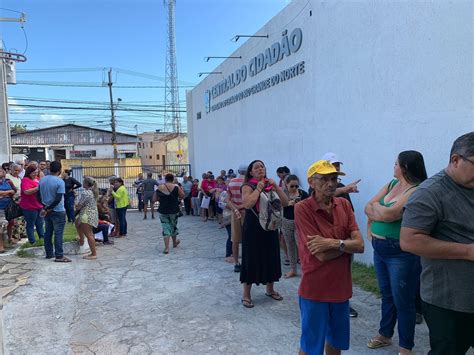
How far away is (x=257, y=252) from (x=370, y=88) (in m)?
3.25

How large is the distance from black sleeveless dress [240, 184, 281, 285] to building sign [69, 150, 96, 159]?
152 ft

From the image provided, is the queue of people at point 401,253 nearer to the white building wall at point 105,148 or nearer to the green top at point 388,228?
the green top at point 388,228

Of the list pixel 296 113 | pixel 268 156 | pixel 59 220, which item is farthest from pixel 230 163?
pixel 59 220

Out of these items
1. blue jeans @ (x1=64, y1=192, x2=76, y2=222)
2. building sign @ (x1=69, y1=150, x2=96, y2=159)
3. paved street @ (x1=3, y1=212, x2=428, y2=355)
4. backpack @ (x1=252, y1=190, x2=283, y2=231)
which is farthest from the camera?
A: building sign @ (x1=69, y1=150, x2=96, y2=159)

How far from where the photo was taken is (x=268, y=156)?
10.4 m

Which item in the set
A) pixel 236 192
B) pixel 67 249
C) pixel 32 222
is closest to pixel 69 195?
pixel 32 222

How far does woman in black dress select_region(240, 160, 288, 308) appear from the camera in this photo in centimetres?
477

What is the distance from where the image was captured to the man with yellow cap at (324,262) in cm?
276

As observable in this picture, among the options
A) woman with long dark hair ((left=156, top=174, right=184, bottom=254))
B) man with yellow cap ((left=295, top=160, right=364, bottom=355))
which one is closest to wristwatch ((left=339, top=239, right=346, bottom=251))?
man with yellow cap ((left=295, top=160, right=364, bottom=355))

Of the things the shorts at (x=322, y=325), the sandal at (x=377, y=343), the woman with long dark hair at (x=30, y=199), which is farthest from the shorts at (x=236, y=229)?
the woman with long dark hair at (x=30, y=199)

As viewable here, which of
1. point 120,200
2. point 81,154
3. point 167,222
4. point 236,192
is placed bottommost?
point 167,222

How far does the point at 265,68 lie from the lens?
10375 millimetres

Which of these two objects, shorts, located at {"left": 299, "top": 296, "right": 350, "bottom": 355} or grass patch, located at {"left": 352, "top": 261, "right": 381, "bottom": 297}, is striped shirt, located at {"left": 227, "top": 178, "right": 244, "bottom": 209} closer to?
grass patch, located at {"left": 352, "top": 261, "right": 381, "bottom": 297}

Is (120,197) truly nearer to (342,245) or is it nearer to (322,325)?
(322,325)
